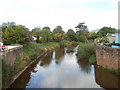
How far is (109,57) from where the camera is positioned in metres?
14.6

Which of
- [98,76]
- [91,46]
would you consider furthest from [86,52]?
[98,76]

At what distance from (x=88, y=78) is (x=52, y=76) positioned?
3582 millimetres

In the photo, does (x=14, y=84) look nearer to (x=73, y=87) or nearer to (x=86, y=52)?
(x=73, y=87)

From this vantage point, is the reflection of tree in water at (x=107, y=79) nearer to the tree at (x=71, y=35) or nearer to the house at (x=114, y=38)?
the house at (x=114, y=38)

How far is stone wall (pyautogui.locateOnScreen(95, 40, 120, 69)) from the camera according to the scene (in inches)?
520

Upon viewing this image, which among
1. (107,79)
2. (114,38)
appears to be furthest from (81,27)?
(107,79)

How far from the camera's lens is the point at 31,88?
1133 centimetres

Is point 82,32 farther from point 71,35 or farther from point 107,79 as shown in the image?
point 107,79

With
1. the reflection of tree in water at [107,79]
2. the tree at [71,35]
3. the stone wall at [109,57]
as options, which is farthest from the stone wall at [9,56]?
the tree at [71,35]

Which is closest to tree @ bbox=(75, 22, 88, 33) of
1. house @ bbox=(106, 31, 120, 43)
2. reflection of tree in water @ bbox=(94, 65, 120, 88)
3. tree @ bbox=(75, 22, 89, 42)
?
tree @ bbox=(75, 22, 89, 42)

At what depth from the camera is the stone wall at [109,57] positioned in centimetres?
1321

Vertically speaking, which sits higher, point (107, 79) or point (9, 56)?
point (9, 56)

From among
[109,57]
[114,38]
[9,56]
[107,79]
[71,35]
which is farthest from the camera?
[71,35]

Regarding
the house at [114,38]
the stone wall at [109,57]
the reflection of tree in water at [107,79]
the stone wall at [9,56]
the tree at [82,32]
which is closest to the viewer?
the stone wall at [9,56]
